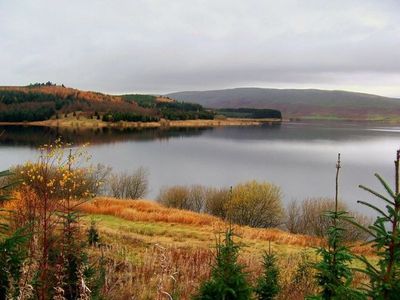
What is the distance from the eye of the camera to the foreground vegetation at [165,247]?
11.5 feet

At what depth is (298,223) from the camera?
2809cm

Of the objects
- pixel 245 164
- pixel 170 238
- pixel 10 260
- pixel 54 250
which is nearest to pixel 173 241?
pixel 170 238

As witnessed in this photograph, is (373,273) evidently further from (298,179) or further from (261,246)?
(298,179)

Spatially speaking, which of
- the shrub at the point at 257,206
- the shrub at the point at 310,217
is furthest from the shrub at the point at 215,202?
the shrub at the point at 310,217

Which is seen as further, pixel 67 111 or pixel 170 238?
pixel 67 111

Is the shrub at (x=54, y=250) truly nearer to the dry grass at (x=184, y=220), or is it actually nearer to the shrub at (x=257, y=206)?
the dry grass at (x=184, y=220)

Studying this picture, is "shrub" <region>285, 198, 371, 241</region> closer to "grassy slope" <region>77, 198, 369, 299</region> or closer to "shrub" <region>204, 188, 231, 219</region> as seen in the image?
"shrub" <region>204, 188, 231, 219</region>

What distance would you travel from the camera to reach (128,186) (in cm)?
3572

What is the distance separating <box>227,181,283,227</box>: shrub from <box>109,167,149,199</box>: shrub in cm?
1039

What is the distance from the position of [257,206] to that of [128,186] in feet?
41.8

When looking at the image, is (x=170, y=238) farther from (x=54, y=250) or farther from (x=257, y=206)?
(x=257, y=206)

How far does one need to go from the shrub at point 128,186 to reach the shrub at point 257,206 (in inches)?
409

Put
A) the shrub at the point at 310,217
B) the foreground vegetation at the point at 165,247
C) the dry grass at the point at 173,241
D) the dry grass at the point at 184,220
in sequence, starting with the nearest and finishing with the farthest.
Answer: the foreground vegetation at the point at 165,247 → the dry grass at the point at 173,241 → the dry grass at the point at 184,220 → the shrub at the point at 310,217

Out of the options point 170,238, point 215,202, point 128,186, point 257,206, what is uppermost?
point 170,238
